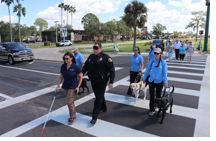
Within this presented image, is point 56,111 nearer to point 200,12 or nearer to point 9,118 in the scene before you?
point 9,118

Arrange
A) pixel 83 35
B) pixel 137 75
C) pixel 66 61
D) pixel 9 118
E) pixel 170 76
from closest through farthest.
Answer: pixel 66 61 < pixel 9 118 < pixel 137 75 < pixel 170 76 < pixel 83 35

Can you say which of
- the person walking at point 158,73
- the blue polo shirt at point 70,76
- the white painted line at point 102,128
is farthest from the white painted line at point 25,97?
the person walking at point 158,73

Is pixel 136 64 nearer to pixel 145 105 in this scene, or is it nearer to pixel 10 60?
pixel 145 105

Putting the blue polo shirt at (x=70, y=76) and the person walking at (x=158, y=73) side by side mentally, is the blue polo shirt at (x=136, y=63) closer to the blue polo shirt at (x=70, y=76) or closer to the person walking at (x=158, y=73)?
the person walking at (x=158, y=73)

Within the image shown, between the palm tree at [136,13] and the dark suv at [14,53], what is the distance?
1539 cm

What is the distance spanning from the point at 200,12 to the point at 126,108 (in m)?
66.6

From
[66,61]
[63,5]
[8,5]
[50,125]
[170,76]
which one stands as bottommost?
[50,125]

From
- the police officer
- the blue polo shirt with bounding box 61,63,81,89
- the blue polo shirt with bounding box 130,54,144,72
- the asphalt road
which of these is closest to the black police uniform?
the police officer

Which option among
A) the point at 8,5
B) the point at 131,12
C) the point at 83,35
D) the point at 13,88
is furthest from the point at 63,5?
the point at 13,88

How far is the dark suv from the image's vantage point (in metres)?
14.2

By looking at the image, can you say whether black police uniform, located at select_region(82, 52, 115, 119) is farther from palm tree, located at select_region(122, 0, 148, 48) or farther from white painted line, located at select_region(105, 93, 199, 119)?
palm tree, located at select_region(122, 0, 148, 48)

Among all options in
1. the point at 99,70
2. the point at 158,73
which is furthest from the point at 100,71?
the point at 158,73

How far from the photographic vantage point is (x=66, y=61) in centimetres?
413

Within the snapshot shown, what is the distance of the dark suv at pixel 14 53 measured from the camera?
46.5 feet
